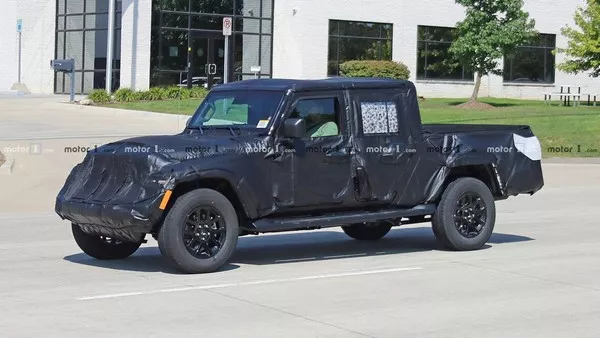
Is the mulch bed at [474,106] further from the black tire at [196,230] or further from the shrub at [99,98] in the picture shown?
the black tire at [196,230]

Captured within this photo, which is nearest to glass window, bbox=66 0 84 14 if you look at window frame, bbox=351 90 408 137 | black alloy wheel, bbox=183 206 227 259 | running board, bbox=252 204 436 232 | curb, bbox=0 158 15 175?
curb, bbox=0 158 15 175

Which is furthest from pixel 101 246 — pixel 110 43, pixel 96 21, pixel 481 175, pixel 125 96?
pixel 96 21

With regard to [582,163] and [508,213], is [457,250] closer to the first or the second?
[508,213]

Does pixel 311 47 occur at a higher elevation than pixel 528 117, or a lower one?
higher

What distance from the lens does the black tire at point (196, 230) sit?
997cm

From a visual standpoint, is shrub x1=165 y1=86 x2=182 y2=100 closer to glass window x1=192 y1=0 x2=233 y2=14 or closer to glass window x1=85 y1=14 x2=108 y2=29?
glass window x1=85 y1=14 x2=108 y2=29

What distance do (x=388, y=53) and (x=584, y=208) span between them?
29.9 metres

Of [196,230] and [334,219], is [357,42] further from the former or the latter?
[196,230]

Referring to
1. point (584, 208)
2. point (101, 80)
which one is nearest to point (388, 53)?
point (101, 80)

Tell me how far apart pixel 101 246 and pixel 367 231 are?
11.0ft

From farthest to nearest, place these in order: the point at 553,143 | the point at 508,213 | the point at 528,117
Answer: the point at 528,117 < the point at 553,143 < the point at 508,213

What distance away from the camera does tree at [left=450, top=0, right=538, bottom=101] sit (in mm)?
37531

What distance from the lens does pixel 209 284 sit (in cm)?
977

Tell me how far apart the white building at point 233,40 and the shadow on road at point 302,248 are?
2886 cm
